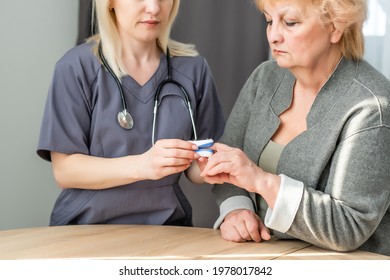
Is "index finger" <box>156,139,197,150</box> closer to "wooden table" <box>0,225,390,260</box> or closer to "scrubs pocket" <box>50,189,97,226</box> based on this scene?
"wooden table" <box>0,225,390,260</box>

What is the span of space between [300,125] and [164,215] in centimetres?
49

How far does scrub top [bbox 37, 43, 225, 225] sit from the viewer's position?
1.74 meters

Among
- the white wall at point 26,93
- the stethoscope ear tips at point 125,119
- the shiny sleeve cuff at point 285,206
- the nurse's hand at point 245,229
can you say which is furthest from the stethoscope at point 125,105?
the white wall at point 26,93

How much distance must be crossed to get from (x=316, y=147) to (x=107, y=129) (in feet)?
1.91

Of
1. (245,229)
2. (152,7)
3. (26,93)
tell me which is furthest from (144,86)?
(26,93)

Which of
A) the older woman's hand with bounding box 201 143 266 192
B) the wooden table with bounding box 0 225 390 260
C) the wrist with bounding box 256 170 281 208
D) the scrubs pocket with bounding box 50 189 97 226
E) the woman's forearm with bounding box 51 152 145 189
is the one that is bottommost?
the scrubs pocket with bounding box 50 189 97 226

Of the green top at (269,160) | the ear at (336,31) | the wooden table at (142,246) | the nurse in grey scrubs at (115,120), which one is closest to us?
the wooden table at (142,246)

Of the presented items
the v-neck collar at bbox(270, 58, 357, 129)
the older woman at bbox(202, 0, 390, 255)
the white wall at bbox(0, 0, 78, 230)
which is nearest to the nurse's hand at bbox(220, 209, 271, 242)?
the older woman at bbox(202, 0, 390, 255)

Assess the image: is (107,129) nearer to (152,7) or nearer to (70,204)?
(70,204)

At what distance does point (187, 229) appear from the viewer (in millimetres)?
1631

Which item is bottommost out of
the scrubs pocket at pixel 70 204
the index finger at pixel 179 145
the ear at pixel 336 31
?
the scrubs pocket at pixel 70 204

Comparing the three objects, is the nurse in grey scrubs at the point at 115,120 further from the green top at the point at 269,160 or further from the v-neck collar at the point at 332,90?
the v-neck collar at the point at 332,90

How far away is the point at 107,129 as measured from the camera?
68.8 inches

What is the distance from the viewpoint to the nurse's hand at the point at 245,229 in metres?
1.51
